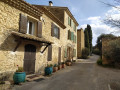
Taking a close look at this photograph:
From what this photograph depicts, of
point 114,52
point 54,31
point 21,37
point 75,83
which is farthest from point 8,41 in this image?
point 114,52

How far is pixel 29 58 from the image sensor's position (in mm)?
7234

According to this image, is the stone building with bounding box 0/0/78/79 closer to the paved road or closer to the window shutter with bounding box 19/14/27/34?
the window shutter with bounding box 19/14/27/34

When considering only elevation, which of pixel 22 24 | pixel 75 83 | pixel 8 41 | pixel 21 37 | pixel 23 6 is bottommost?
pixel 75 83

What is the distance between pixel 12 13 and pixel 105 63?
514 inches

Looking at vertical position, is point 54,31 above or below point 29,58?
above

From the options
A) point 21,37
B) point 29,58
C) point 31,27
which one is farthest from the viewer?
point 31,27

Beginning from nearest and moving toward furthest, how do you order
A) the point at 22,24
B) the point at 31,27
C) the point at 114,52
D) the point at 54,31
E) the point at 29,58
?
the point at 22,24
the point at 29,58
the point at 31,27
the point at 54,31
the point at 114,52

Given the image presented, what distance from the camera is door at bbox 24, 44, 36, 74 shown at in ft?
22.9

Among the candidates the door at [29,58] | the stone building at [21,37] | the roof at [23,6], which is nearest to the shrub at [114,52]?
the stone building at [21,37]

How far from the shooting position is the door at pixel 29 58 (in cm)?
697

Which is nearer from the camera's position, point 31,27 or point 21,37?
point 21,37

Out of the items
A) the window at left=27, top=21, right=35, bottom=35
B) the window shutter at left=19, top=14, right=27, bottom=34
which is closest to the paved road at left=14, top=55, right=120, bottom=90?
the window shutter at left=19, top=14, right=27, bottom=34

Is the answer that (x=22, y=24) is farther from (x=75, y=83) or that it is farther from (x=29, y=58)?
(x=75, y=83)

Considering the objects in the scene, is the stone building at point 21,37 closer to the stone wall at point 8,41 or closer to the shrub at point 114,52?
the stone wall at point 8,41
